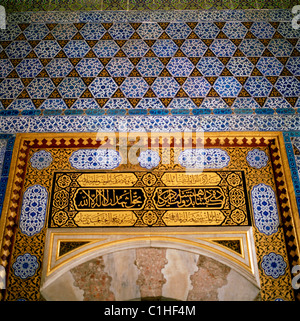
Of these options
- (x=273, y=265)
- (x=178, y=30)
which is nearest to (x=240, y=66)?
(x=178, y=30)

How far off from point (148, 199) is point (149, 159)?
361 mm

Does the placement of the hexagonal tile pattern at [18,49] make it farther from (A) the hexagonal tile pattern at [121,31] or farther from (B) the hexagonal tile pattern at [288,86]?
(B) the hexagonal tile pattern at [288,86]

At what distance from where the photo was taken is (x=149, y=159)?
3.46 metres

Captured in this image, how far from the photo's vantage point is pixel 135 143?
350cm

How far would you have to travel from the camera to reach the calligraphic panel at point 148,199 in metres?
3.21

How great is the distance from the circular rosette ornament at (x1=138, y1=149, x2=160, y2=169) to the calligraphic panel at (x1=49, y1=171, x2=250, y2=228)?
0.25 ft

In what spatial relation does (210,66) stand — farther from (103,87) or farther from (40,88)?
(40,88)

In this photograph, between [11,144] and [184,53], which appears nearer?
[11,144]

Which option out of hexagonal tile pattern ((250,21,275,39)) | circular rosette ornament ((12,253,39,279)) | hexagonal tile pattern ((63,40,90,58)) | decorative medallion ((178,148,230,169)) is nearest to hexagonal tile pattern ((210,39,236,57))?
hexagonal tile pattern ((250,21,275,39))

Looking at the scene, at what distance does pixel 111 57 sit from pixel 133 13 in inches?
23.5

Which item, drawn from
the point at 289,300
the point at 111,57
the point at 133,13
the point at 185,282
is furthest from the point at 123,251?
the point at 133,13

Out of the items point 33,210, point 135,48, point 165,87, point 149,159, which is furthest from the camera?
point 135,48

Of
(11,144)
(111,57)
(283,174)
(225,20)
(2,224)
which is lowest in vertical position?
(2,224)

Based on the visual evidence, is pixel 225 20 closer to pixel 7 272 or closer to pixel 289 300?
pixel 289 300
